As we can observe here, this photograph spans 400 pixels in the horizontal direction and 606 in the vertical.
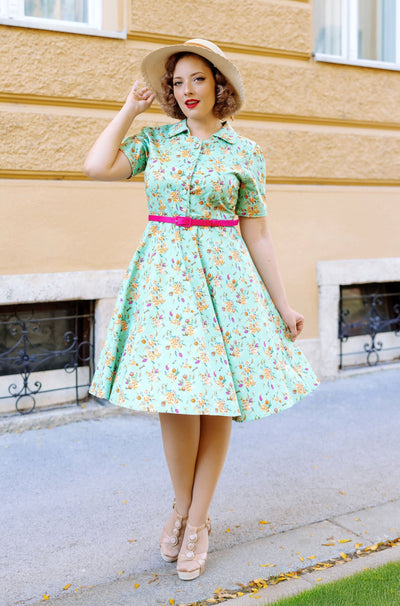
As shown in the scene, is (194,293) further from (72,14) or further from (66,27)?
(72,14)

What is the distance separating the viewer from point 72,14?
481 cm

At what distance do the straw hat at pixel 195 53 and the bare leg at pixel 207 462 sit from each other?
3.97 feet

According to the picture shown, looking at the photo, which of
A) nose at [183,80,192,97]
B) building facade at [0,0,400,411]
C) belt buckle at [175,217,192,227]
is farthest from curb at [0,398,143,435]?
nose at [183,80,192,97]

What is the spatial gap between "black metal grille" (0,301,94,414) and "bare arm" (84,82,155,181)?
6.91 ft

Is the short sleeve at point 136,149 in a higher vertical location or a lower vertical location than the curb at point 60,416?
higher

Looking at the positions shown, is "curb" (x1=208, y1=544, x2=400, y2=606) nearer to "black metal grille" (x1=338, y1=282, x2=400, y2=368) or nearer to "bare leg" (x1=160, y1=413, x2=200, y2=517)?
"bare leg" (x1=160, y1=413, x2=200, y2=517)

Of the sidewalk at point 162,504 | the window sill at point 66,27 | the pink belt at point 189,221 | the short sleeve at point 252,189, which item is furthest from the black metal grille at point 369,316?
the pink belt at point 189,221

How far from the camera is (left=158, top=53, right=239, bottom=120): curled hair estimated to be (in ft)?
8.82

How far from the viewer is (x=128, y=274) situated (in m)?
2.66

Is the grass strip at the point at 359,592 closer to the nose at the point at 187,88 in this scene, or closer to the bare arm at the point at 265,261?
the bare arm at the point at 265,261

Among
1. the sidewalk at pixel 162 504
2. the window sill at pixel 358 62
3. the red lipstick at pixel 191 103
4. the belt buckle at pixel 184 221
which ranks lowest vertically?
the sidewalk at pixel 162 504

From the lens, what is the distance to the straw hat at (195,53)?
2578 mm

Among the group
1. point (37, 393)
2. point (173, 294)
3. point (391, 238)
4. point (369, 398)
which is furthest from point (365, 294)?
point (173, 294)

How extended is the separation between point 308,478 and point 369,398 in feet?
5.49
